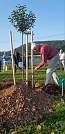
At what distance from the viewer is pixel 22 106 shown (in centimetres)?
634

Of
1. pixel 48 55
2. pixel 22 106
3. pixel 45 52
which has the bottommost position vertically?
pixel 22 106

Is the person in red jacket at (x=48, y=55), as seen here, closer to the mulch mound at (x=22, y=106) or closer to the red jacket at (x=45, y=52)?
the red jacket at (x=45, y=52)

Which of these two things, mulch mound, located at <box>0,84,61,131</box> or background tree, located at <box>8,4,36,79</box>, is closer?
mulch mound, located at <box>0,84,61,131</box>

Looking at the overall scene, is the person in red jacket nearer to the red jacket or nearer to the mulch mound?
the red jacket

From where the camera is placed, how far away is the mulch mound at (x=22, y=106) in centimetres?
585

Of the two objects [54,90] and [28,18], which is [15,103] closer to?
[54,90]

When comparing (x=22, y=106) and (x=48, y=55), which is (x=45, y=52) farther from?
(x=22, y=106)

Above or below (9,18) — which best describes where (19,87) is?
below

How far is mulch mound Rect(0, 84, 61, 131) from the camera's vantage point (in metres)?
5.85

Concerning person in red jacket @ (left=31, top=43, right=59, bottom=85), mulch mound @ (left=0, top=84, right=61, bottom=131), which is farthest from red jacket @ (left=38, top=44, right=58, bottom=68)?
mulch mound @ (left=0, top=84, right=61, bottom=131)

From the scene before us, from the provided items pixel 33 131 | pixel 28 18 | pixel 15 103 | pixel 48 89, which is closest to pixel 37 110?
pixel 15 103

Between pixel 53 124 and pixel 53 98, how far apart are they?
2.12m

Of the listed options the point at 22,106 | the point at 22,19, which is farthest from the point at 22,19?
the point at 22,106

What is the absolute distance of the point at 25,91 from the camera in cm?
706
